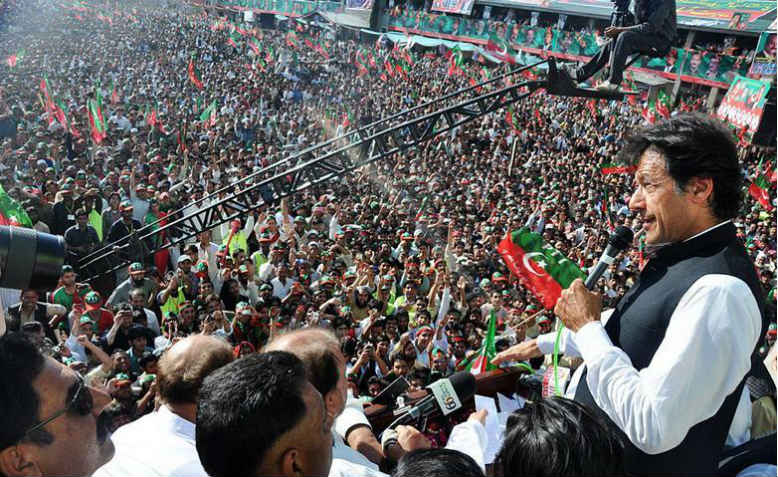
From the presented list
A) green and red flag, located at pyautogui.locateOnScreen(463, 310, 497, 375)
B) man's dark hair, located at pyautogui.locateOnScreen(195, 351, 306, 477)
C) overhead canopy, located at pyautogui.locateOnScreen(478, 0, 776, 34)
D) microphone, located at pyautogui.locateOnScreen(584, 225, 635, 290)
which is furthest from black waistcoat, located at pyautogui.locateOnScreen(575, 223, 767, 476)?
overhead canopy, located at pyautogui.locateOnScreen(478, 0, 776, 34)

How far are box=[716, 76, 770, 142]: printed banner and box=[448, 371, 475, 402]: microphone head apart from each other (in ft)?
41.7

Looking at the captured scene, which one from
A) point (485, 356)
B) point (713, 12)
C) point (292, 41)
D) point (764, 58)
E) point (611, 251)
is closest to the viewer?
point (611, 251)

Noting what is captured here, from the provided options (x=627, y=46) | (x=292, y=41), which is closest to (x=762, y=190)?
(x=627, y=46)

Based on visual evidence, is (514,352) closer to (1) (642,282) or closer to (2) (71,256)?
(1) (642,282)

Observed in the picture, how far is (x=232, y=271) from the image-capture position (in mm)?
6051

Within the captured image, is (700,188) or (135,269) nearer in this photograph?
(700,188)

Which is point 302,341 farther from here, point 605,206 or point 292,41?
point 292,41

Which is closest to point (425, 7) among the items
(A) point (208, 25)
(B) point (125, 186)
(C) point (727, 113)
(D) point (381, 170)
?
(A) point (208, 25)

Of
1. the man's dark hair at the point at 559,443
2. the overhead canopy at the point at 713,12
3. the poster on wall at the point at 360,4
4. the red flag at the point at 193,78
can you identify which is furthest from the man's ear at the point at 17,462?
the poster on wall at the point at 360,4

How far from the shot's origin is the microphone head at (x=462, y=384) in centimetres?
191

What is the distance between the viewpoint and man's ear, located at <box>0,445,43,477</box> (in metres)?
1.21

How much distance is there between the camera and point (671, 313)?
1374 millimetres

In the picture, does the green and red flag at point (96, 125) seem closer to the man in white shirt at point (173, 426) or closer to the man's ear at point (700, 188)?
the man in white shirt at point (173, 426)

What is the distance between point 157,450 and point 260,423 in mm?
546
